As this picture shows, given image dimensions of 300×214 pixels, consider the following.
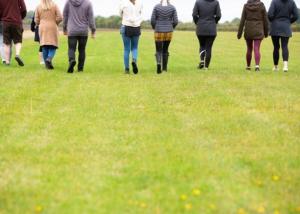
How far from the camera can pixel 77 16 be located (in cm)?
1418

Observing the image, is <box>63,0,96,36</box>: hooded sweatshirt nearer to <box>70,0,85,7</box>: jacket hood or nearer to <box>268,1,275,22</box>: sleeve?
<box>70,0,85,7</box>: jacket hood

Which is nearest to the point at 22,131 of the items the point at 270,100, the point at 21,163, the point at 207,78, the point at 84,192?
the point at 21,163

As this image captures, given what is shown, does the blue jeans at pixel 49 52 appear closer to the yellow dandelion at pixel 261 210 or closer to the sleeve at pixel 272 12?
the sleeve at pixel 272 12

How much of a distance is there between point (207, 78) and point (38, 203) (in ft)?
28.9

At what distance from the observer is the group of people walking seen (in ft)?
46.7

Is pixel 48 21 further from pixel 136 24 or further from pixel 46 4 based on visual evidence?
pixel 136 24

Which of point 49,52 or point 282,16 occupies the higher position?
point 282,16

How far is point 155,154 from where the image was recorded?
645 centimetres

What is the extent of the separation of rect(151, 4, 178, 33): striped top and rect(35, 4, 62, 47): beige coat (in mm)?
2350

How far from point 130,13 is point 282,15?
3732 mm

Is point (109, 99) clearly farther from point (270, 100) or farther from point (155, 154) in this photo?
point (155, 154)

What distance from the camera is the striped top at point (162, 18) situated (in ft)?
47.7

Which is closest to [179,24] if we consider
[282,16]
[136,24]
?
[282,16]

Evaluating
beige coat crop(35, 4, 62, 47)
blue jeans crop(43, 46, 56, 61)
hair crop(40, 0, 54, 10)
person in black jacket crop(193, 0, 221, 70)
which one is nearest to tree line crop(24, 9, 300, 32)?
person in black jacket crop(193, 0, 221, 70)
